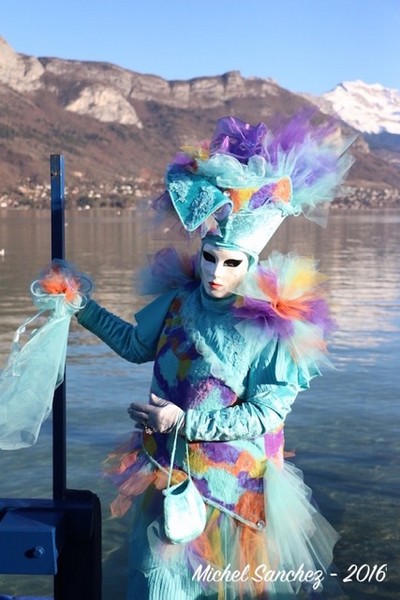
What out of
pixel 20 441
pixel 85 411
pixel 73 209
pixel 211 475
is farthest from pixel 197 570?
pixel 73 209

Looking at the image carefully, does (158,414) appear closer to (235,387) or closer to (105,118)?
(235,387)

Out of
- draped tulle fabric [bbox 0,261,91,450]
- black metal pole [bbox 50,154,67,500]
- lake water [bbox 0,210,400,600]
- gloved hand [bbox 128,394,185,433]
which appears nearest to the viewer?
gloved hand [bbox 128,394,185,433]

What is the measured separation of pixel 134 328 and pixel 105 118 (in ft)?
557

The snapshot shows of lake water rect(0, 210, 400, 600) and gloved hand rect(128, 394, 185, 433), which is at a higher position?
gloved hand rect(128, 394, 185, 433)

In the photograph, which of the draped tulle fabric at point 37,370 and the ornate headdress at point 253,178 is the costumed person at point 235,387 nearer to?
the ornate headdress at point 253,178

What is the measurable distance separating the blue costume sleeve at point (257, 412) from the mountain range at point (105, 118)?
326 ft

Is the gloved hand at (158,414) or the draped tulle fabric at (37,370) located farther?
the draped tulle fabric at (37,370)

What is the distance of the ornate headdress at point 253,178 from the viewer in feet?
7.98

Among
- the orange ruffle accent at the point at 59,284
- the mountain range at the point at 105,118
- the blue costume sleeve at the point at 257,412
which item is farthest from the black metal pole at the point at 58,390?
the mountain range at the point at 105,118

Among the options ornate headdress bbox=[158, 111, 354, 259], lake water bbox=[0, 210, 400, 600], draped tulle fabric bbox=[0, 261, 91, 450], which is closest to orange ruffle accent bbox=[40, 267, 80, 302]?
draped tulle fabric bbox=[0, 261, 91, 450]

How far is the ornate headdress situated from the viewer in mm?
2434

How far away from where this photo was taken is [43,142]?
436 ft

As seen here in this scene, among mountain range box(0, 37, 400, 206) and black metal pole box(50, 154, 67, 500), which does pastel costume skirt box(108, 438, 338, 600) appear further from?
mountain range box(0, 37, 400, 206)

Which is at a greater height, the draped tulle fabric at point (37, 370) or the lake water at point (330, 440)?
the draped tulle fabric at point (37, 370)
